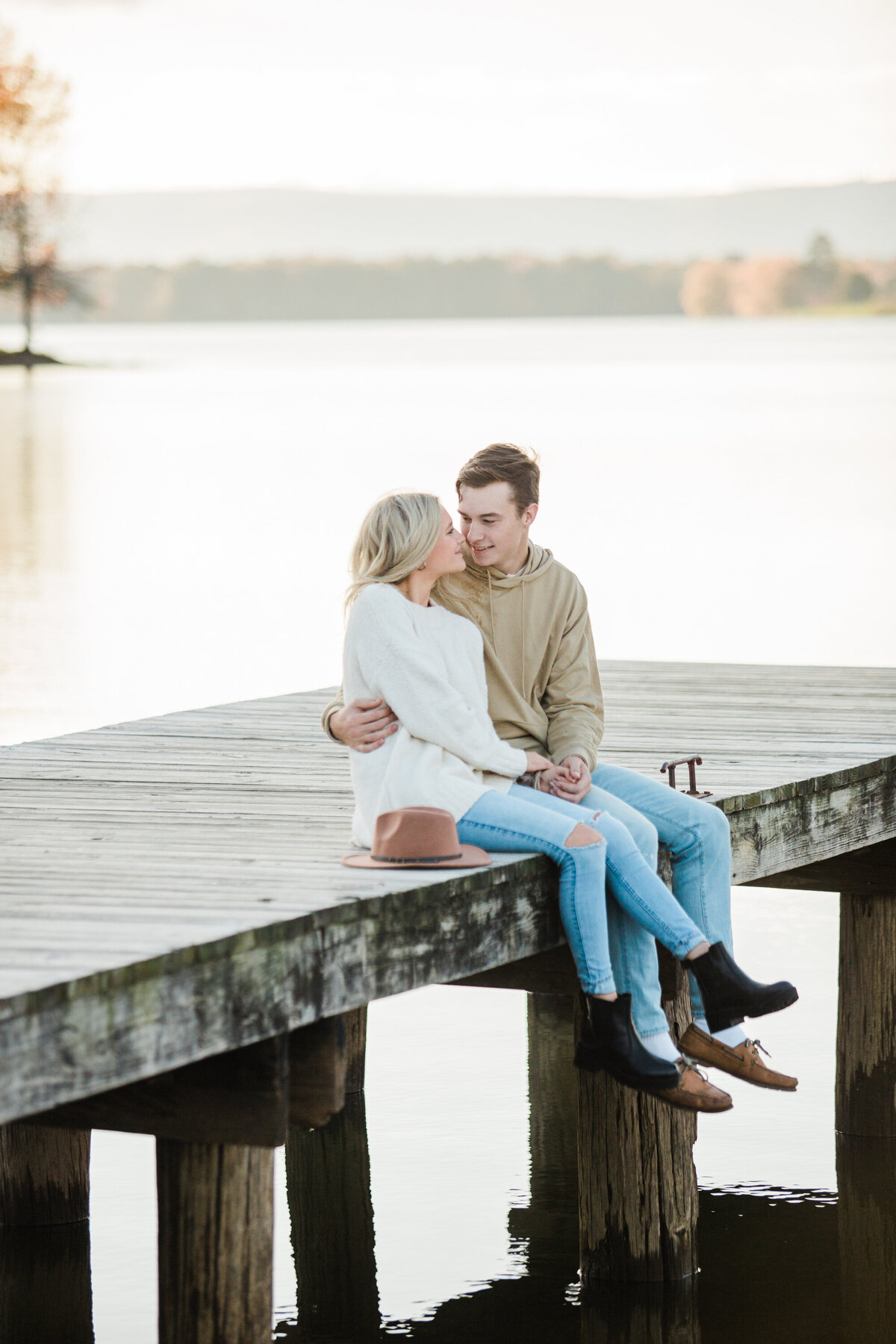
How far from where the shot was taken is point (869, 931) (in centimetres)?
719

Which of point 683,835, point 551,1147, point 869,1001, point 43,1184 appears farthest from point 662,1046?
point 551,1147

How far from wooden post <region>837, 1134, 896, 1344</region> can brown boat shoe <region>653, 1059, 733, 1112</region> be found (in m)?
1.42

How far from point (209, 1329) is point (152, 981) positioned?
2.98 ft

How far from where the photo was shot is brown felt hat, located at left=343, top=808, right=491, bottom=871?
4832 millimetres

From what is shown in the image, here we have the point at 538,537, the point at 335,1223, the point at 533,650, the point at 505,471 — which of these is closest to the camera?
the point at 505,471

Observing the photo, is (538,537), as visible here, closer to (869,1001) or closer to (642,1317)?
(869,1001)

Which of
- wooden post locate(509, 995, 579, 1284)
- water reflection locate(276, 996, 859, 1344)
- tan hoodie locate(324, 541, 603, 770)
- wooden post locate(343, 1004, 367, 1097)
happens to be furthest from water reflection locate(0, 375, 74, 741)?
tan hoodie locate(324, 541, 603, 770)

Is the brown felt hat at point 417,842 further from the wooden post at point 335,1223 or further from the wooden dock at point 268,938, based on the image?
the wooden post at point 335,1223

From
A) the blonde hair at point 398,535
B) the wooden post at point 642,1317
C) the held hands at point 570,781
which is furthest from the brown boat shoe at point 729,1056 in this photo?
the blonde hair at point 398,535

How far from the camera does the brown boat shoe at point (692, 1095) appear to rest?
4930 mm

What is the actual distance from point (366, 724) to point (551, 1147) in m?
2.83

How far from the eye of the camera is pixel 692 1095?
4945 millimetres

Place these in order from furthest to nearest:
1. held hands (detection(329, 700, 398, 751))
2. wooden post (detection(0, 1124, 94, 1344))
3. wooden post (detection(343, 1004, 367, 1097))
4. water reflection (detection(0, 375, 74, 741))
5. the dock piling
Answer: water reflection (detection(0, 375, 74, 741)) < wooden post (detection(343, 1004, 367, 1097)) < the dock piling < wooden post (detection(0, 1124, 94, 1344)) < held hands (detection(329, 700, 398, 751))

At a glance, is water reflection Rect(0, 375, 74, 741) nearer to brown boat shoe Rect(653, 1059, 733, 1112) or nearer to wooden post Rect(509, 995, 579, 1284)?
wooden post Rect(509, 995, 579, 1284)
